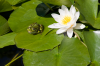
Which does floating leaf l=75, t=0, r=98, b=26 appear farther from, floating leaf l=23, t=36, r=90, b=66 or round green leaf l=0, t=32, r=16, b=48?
round green leaf l=0, t=32, r=16, b=48

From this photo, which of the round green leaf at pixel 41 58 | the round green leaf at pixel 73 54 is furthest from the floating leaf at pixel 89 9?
the round green leaf at pixel 41 58

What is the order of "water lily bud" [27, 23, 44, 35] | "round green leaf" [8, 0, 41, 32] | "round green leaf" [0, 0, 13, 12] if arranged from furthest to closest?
"round green leaf" [0, 0, 13, 12], "round green leaf" [8, 0, 41, 32], "water lily bud" [27, 23, 44, 35]

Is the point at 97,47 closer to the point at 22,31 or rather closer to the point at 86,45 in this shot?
the point at 86,45

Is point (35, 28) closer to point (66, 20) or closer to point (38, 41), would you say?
point (38, 41)

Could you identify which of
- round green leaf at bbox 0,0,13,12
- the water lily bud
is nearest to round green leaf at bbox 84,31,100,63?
the water lily bud

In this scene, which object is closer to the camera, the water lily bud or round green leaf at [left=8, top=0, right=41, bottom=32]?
the water lily bud

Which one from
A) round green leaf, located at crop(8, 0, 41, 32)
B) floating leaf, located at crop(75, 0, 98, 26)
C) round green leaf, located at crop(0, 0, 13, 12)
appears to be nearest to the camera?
floating leaf, located at crop(75, 0, 98, 26)

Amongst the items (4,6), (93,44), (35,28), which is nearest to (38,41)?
(35,28)

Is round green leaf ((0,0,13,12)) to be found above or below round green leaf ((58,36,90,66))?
above
